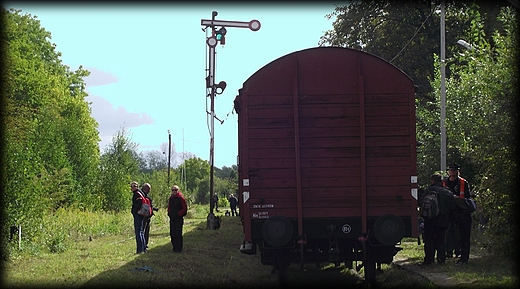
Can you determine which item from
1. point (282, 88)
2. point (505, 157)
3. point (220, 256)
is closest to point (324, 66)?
point (282, 88)

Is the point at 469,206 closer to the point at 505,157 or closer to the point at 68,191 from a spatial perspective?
the point at 505,157

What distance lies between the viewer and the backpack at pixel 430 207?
1247 cm

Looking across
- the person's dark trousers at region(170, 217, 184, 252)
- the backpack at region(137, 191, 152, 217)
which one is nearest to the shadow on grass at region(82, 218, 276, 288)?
the person's dark trousers at region(170, 217, 184, 252)

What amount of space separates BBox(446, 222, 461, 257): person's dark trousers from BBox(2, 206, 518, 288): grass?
17.5 inches

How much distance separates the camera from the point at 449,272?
39.2ft

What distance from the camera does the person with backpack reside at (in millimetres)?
12523

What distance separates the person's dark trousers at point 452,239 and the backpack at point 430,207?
2.83ft

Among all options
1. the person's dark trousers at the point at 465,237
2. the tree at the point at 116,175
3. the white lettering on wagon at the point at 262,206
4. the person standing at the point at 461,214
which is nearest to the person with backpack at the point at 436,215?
the person standing at the point at 461,214

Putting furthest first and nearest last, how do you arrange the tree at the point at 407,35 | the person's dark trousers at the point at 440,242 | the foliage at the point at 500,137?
the tree at the point at 407,35 → the person's dark trousers at the point at 440,242 → the foliage at the point at 500,137

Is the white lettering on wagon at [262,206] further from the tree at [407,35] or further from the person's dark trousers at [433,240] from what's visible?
the tree at [407,35]

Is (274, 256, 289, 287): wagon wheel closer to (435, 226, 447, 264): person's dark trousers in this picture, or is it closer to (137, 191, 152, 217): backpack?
(435, 226, 447, 264): person's dark trousers

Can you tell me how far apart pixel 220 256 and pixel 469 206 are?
235 inches

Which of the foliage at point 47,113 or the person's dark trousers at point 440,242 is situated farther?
the foliage at point 47,113

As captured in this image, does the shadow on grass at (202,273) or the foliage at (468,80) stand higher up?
the foliage at (468,80)
